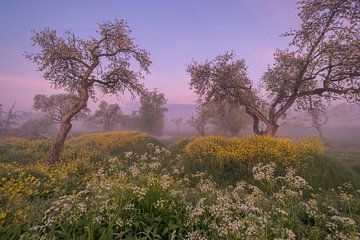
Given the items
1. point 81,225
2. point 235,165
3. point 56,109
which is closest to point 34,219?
point 81,225

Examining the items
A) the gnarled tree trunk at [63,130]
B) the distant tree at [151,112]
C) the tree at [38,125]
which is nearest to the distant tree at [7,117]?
the tree at [38,125]

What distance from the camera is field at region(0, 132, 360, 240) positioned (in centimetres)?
516

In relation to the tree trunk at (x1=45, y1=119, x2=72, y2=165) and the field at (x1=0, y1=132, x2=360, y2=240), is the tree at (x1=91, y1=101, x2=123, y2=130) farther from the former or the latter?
the tree trunk at (x1=45, y1=119, x2=72, y2=165)

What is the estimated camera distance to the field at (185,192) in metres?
5.16

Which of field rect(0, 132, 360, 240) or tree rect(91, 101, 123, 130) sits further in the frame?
tree rect(91, 101, 123, 130)

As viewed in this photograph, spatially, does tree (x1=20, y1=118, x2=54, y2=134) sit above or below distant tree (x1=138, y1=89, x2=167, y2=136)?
below

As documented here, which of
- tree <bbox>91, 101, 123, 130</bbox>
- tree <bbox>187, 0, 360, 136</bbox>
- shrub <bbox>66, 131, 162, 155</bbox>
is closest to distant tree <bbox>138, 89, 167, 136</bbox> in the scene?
tree <bbox>91, 101, 123, 130</bbox>

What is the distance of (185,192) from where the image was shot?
296 inches

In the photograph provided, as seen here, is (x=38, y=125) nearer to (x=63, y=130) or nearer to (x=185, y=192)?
(x=63, y=130)

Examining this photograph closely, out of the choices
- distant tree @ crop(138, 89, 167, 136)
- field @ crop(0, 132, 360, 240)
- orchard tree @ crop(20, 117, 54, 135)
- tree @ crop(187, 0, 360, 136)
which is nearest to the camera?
field @ crop(0, 132, 360, 240)

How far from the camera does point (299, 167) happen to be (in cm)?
1504

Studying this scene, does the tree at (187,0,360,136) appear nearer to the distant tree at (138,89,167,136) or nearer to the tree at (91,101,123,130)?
the distant tree at (138,89,167,136)

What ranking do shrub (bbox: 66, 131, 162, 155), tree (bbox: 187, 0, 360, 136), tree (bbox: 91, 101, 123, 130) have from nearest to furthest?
1. tree (bbox: 187, 0, 360, 136)
2. shrub (bbox: 66, 131, 162, 155)
3. tree (bbox: 91, 101, 123, 130)

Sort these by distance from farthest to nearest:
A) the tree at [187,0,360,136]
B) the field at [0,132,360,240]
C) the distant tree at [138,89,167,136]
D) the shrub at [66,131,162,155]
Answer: the distant tree at [138,89,167,136] < the shrub at [66,131,162,155] < the tree at [187,0,360,136] < the field at [0,132,360,240]
